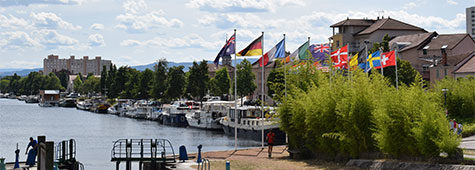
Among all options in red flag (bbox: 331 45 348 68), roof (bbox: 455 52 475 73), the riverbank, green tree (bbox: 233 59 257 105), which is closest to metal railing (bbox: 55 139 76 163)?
the riverbank

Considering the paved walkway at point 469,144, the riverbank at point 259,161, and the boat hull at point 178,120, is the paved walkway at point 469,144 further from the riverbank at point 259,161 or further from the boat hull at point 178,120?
the boat hull at point 178,120

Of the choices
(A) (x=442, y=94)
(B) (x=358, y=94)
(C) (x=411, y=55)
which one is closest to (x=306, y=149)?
(B) (x=358, y=94)

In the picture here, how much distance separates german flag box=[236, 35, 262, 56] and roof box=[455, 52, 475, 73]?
173 feet

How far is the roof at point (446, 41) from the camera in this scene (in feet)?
369

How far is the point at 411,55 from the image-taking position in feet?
384

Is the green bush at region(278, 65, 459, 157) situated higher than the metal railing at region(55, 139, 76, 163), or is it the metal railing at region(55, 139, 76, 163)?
the green bush at region(278, 65, 459, 157)

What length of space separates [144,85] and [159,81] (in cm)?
1814

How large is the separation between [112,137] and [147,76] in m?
91.0

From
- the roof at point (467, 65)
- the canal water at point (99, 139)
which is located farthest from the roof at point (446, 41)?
the canal water at point (99, 139)

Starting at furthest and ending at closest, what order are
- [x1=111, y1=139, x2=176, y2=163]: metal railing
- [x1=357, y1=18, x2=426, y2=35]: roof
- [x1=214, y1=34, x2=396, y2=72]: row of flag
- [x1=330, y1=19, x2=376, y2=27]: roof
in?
[x1=330, y1=19, x2=376, y2=27]: roof
[x1=357, y1=18, x2=426, y2=35]: roof
[x1=214, y1=34, x2=396, y2=72]: row of flag
[x1=111, y1=139, x2=176, y2=163]: metal railing

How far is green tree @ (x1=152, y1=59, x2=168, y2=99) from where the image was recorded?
16362 centimetres

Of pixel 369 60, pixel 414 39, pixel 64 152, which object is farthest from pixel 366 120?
pixel 414 39

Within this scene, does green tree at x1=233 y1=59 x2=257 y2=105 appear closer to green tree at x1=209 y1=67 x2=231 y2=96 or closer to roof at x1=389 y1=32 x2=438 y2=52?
green tree at x1=209 y1=67 x2=231 y2=96

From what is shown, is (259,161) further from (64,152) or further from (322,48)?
(322,48)
